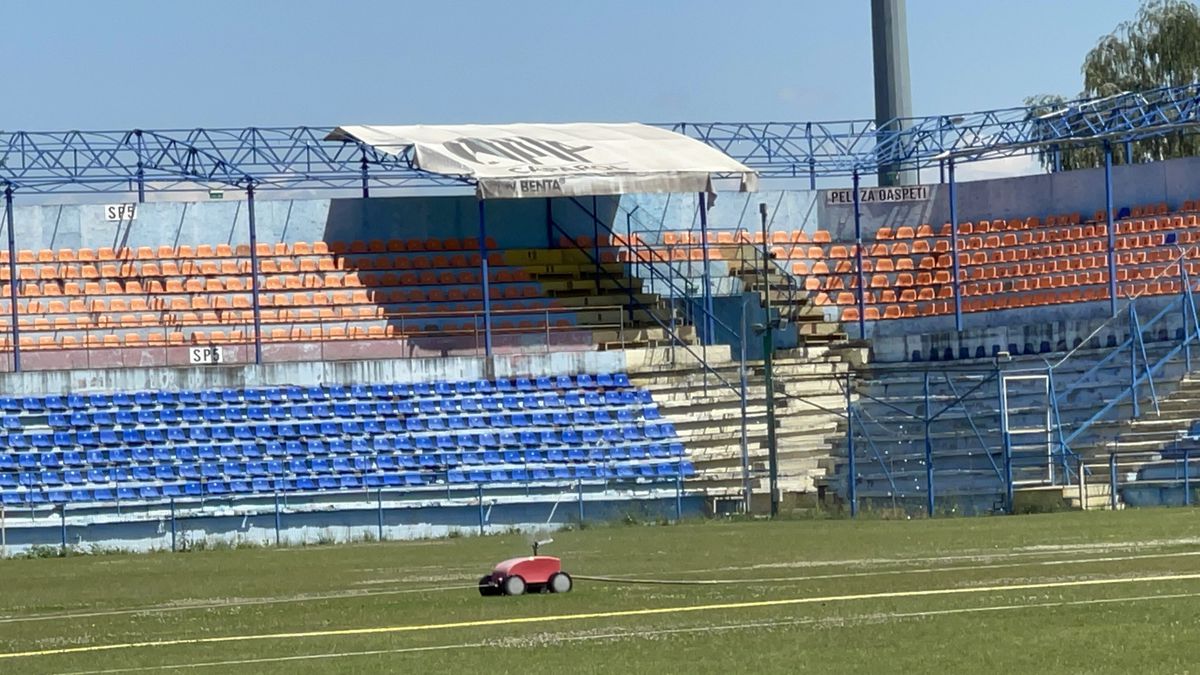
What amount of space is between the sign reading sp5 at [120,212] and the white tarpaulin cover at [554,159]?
19.4 ft

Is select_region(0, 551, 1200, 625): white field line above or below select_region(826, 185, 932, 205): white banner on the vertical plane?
below

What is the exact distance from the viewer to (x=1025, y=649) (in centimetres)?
1296

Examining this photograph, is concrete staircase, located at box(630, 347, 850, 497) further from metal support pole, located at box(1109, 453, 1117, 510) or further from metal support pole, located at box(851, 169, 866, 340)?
metal support pole, located at box(1109, 453, 1117, 510)

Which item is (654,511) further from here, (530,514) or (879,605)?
A: (879,605)

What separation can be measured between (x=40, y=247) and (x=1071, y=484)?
24.3 meters

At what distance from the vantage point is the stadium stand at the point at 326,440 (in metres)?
41.6

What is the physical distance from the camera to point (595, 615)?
16953 mm

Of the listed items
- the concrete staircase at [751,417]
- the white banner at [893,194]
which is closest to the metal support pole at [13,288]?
the concrete staircase at [751,417]

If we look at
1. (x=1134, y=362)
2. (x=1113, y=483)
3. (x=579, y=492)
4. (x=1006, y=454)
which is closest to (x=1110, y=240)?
(x=1134, y=362)

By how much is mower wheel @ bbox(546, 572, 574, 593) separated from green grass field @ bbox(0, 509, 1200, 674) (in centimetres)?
14

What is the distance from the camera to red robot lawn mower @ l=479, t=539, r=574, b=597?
741 inches

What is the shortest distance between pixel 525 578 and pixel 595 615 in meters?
2.14

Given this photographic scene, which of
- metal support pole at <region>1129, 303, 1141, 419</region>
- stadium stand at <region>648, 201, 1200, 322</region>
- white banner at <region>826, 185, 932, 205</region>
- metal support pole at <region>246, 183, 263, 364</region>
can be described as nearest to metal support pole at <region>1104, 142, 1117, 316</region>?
stadium stand at <region>648, 201, 1200, 322</region>

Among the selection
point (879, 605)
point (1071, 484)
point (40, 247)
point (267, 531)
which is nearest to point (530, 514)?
point (267, 531)
